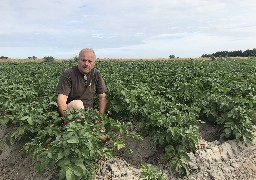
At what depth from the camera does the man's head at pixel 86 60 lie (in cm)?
637

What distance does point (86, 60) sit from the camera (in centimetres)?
639

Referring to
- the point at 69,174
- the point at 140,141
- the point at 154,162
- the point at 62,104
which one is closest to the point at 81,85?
the point at 62,104

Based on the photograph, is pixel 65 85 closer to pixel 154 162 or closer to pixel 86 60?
pixel 86 60

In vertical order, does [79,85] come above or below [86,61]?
below

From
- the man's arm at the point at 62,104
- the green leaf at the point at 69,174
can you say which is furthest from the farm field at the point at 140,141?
the man's arm at the point at 62,104

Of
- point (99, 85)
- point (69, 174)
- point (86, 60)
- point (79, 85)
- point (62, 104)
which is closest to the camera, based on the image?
point (69, 174)

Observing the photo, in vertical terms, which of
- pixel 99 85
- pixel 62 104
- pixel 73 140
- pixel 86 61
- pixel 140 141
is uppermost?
pixel 86 61

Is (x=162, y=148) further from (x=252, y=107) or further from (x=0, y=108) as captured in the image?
(x=0, y=108)

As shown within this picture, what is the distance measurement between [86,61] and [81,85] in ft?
1.56

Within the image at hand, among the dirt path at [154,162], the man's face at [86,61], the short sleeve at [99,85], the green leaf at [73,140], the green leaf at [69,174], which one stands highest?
the man's face at [86,61]

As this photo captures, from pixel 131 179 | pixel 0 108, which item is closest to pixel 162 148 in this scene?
pixel 131 179

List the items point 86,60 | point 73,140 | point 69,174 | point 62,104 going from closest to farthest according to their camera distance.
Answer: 1. point 69,174
2. point 73,140
3. point 62,104
4. point 86,60

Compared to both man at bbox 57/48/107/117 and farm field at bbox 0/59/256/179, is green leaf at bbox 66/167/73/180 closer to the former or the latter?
farm field at bbox 0/59/256/179

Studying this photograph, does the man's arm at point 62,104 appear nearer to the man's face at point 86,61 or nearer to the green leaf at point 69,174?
the man's face at point 86,61
